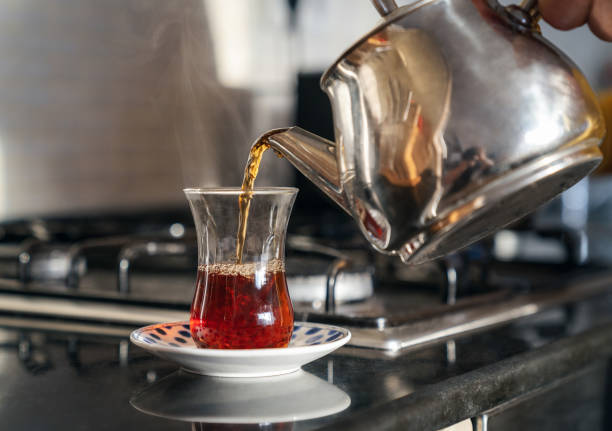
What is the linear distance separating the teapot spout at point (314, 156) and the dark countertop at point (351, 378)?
158mm

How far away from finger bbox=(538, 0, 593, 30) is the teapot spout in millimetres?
210

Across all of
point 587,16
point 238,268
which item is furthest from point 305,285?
point 587,16

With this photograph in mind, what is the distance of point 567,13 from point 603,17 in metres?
0.04

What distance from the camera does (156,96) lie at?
52.4 inches

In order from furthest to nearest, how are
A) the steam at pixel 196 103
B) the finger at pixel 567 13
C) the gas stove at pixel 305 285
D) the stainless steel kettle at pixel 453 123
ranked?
the steam at pixel 196 103 → the gas stove at pixel 305 285 → the finger at pixel 567 13 → the stainless steel kettle at pixel 453 123

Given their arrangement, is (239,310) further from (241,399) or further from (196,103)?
(196,103)

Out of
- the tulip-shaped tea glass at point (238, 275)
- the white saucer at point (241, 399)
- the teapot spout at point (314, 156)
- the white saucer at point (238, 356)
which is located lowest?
the white saucer at point (241, 399)

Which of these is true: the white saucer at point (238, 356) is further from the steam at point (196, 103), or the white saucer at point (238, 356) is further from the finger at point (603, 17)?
the steam at point (196, 103)

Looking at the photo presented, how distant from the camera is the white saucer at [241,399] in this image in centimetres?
53

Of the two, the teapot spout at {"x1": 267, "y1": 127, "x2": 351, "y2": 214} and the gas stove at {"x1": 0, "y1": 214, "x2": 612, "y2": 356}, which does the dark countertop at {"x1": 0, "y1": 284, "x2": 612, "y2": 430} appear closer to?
Result: the gas stove at {"x1": 0, "y1": 214, "x2": 612, "y2": 356}

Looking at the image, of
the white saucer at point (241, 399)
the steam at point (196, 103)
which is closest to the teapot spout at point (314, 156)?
the white saucer at point (241, 399)

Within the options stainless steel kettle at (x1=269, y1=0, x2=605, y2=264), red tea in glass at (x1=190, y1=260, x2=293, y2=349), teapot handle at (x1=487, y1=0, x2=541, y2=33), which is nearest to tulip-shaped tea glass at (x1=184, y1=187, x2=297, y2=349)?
red tea in glass at (x1=190, y1=260, x2=293, y2=349)

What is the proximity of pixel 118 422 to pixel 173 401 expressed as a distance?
0.06 metres

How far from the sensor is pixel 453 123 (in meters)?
0.51
